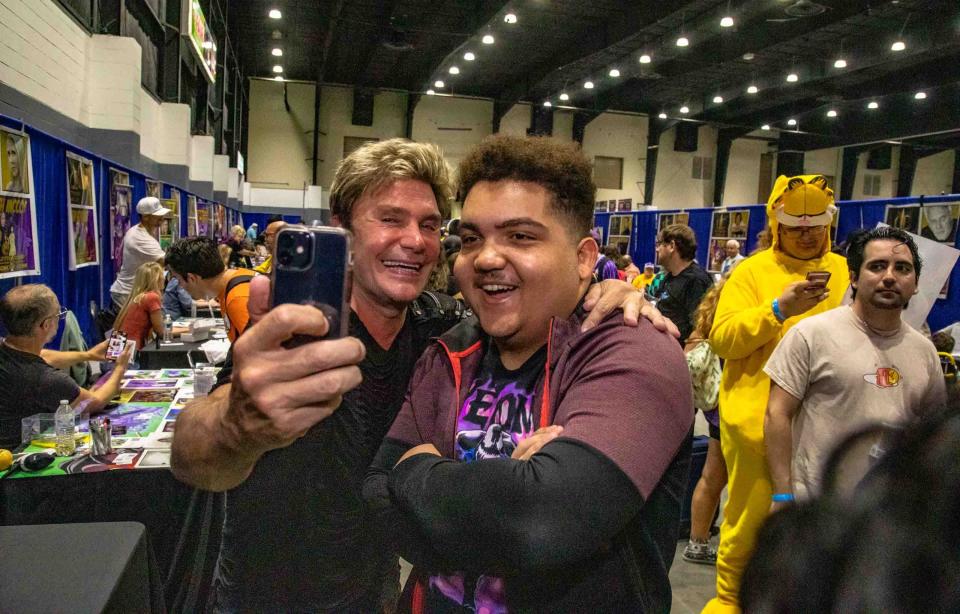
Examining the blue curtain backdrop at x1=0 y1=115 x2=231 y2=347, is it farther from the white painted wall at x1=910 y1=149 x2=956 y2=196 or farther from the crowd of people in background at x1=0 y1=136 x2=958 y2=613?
the white painted wall at x1=910 y1=149 x2=956 y2=196

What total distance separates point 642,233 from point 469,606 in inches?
544

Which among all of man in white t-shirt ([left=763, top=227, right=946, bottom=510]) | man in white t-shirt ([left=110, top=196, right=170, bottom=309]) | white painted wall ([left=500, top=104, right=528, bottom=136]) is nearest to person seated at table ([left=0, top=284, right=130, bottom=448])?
man in white t-shirt ([left=110, top=196, right=170, bottom=309])

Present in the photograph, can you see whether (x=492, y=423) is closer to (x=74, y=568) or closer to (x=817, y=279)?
(x=74, y=568)

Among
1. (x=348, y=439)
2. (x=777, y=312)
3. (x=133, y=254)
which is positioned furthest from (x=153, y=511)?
(x=133, y=254)

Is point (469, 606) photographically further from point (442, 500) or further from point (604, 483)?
point (604, 483)

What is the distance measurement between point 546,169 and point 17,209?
4325 millimetres

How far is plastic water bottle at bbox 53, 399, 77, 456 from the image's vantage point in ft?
9.86

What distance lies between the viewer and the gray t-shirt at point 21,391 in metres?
3.24

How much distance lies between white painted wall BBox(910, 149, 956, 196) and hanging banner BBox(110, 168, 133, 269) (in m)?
28.1

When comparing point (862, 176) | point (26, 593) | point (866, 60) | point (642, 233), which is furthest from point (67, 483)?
point (862, 176)

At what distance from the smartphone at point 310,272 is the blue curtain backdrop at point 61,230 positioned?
4.10 metres

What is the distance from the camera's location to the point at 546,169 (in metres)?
1.29

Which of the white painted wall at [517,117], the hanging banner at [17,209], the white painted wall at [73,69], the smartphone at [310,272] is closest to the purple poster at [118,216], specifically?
the white painted wall at [73,69]

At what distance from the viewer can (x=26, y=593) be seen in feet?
3.01
